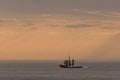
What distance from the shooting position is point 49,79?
6412 inches

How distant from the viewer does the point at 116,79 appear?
6442 inches

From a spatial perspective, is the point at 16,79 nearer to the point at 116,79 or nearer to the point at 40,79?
the point at 40,79

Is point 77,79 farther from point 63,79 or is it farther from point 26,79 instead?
point 26,79

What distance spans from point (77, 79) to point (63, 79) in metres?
4.09

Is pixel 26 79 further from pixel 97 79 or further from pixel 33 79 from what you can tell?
pixel 97 79

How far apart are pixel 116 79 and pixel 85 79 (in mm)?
8998

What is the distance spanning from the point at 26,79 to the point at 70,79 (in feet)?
42.5

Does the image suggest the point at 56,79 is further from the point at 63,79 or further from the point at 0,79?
the point at 0,79

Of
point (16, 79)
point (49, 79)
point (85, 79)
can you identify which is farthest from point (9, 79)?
point (85, 79)

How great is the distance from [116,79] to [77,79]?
1134 centimetres

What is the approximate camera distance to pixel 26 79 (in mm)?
163000

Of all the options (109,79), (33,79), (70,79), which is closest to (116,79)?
(109,79)

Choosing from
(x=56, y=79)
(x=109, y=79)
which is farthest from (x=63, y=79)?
(x=109, y=79)

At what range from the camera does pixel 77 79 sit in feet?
540
